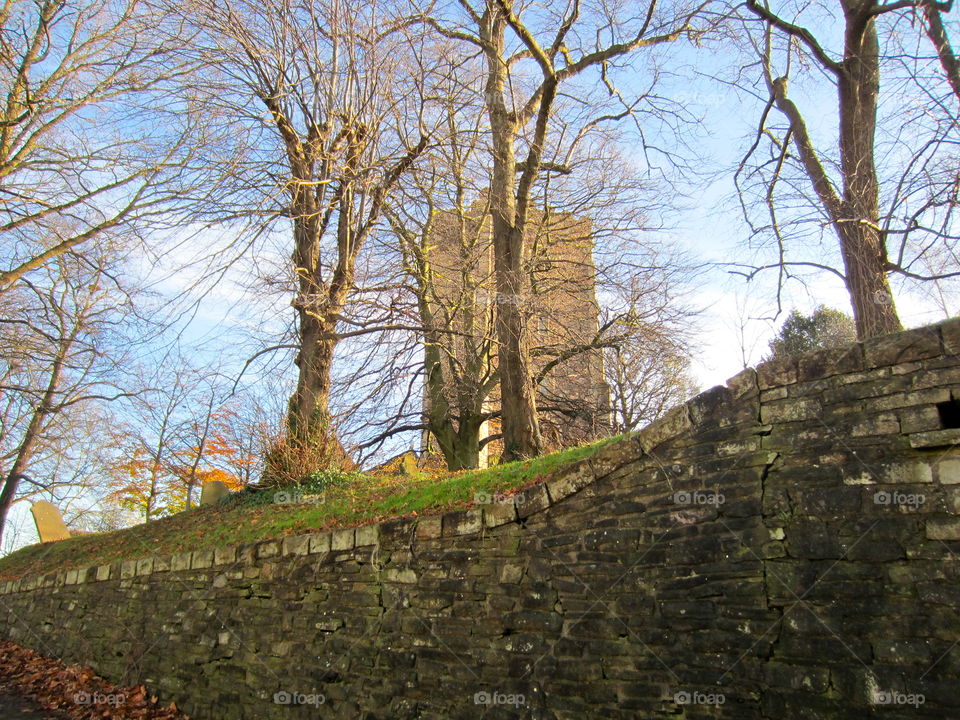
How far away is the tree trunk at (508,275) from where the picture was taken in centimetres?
1059

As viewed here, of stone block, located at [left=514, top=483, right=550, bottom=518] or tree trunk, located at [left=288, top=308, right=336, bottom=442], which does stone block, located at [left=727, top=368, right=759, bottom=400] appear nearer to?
stone block, located at [left=514, top=483, right=550, bottom=518]

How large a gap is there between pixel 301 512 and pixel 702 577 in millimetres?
6231

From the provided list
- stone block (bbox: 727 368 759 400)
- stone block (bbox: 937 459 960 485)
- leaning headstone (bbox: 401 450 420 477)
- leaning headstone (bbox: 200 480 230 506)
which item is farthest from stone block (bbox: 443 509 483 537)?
leaning headstone (bbox: 200 480 230 506)

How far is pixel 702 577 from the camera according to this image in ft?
14.8

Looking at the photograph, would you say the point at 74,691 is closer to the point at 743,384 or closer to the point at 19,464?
the point at 743,384

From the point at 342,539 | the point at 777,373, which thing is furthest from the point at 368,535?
the point at 777,373

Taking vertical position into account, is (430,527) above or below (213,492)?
below

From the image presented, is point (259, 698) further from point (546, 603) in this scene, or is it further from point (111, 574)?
point (111, 574)

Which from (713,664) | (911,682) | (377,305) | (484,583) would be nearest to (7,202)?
(377,305)

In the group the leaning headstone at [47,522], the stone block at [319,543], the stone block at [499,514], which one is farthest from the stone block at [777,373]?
the leaning headstone at [47,522]

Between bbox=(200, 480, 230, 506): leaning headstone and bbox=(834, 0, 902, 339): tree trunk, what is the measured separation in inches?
419

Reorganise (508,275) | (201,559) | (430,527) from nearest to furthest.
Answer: (430,527) < (201,559) < (508,275)

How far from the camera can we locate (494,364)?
15.1 metres

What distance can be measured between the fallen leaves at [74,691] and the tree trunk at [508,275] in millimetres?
5806
